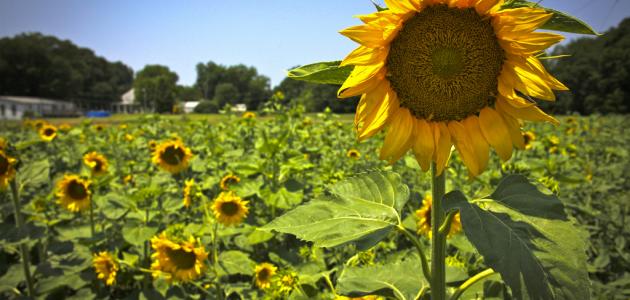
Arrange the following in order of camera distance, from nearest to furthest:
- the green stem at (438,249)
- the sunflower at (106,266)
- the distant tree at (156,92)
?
the green stem at (438,249)
the sunflower at (106,266)
the distant tree at (156,92)

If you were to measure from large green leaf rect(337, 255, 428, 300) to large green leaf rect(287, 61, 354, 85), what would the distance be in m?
0.69

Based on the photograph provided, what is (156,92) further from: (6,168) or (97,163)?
(6,168)

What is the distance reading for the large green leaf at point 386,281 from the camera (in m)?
1.19

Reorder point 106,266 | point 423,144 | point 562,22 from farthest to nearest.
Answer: point 106,266, point 423,144, point 562,22

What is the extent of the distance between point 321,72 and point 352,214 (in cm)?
42

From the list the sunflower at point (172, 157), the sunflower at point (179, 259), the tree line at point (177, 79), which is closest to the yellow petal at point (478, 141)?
the sunflower at point (179, 259)

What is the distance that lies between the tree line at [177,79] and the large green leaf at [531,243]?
17.5m

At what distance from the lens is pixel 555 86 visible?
37.4 inches

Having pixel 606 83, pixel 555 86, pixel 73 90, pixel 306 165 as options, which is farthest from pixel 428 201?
pixel 73 90

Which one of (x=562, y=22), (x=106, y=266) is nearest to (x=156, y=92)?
(x=106, y=266)

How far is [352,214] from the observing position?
105 centimetres

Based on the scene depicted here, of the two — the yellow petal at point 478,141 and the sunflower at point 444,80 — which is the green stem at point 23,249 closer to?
the sunflower at point 444,80

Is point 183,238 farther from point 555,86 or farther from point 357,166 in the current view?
point 357,166

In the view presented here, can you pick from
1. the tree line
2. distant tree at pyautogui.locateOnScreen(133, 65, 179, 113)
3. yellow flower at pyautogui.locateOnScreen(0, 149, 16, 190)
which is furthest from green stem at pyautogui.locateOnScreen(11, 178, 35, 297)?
distant tree at pyautogui.locateOnScreen(133, 65, 179, 113)
